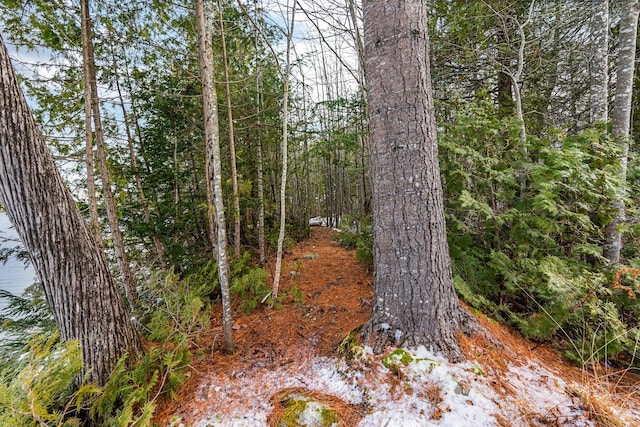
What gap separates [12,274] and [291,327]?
19.1ft

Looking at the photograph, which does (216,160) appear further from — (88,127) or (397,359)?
(397,359)

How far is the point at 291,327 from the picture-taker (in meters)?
3.17

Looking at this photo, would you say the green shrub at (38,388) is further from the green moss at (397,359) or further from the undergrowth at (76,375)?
the green moss at (397,359)

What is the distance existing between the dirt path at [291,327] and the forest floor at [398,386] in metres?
0.02

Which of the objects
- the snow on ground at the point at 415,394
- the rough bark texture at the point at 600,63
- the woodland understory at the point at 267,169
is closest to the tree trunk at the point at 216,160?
the woodland understory at the point at 267,169

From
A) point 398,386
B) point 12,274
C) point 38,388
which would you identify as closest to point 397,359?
point 398,386

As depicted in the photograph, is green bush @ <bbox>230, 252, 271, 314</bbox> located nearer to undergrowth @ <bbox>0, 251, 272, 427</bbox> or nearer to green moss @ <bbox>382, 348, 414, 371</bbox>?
undergrowth @ <bbox>0, 251, 272, 427</bbox>

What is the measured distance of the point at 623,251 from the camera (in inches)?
126

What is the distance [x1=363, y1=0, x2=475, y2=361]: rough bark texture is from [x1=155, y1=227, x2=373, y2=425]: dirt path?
2.45 feet

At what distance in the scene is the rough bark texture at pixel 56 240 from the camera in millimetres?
1842

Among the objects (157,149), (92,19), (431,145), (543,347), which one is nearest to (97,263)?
(431,145)

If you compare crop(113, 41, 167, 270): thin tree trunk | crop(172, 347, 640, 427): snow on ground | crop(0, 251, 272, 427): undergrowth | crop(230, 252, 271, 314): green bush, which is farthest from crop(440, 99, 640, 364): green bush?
crop(113, 41, 167, 270): thin tree trunk

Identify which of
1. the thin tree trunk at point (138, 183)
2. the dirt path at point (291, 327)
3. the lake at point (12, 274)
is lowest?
the dirt path at point (291, 327)

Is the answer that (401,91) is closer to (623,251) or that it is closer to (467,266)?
(467,266)
